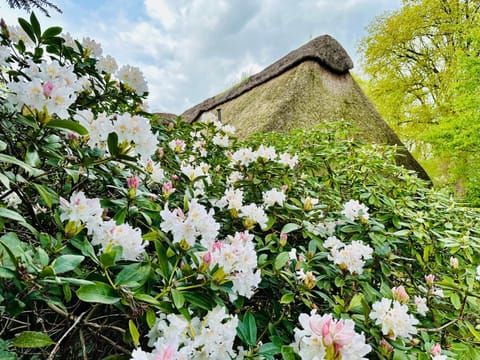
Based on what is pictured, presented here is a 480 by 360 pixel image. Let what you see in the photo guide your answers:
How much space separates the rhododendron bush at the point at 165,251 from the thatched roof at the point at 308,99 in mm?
2592

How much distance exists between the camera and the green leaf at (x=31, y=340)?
18.0 inches

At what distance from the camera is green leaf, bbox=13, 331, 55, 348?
46 cm

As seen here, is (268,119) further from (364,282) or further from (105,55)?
(364,282)

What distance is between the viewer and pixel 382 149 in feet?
6.72

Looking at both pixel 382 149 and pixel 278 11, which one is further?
pixel 278 11

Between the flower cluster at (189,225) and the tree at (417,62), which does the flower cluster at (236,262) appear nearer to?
the flower cluster at (189,225)

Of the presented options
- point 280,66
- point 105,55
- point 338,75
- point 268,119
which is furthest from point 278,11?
point 105,55

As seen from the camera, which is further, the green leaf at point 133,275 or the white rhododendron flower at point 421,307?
the white rhododendron flower at point 421,307

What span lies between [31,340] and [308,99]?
14.3 feet

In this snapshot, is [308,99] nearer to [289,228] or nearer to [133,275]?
[289,228]

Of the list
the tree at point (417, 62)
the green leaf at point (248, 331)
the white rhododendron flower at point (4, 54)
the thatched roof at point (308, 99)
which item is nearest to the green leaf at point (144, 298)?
the green leaf at point (248, 331)

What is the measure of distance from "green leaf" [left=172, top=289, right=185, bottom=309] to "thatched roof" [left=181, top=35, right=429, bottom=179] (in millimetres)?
3331

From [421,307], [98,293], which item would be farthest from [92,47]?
[421,307]

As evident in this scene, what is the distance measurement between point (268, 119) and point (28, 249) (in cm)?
357
